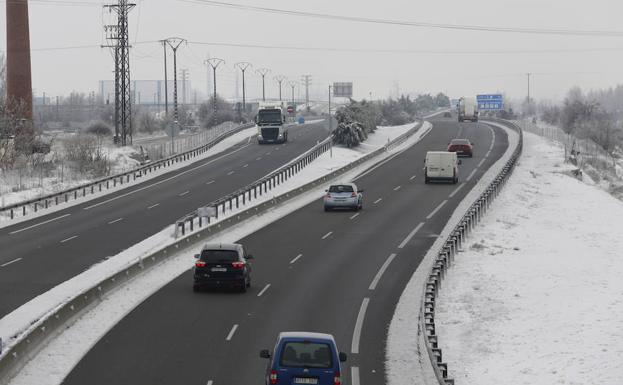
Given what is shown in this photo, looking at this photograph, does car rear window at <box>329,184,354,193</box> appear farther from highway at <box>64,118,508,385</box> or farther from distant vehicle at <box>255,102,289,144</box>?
distant vehicle at <box>255,102,289,144</box>

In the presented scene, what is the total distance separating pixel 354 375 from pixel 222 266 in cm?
971

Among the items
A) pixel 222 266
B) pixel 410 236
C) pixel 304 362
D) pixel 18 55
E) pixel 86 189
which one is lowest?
pixel 410 236

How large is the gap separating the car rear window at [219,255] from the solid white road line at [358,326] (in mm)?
4142

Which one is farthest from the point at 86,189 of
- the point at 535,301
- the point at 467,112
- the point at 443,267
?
the point at 467,112

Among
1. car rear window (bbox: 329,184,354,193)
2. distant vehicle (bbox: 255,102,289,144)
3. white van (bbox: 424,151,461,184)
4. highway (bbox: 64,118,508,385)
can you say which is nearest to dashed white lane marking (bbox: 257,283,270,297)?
highway (bbox: 64,118,508,385)

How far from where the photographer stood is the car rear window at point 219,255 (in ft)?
98.6

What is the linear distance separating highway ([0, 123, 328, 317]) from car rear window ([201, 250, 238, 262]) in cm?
527

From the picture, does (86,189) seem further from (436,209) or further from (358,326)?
(358,326)

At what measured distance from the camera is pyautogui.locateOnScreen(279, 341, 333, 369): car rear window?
17.7 m

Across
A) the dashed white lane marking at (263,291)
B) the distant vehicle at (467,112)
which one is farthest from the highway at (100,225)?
the distant vehicle at (467,112)

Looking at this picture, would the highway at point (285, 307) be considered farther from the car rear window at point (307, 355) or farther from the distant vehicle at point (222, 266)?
the car rear window at point (307, 355)

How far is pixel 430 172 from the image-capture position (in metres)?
64.6

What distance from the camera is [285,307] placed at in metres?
28.5

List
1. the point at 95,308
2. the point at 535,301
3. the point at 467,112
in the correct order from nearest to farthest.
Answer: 1. the point at 95,308
2. the point at 535,301
3. the point at 467,112
